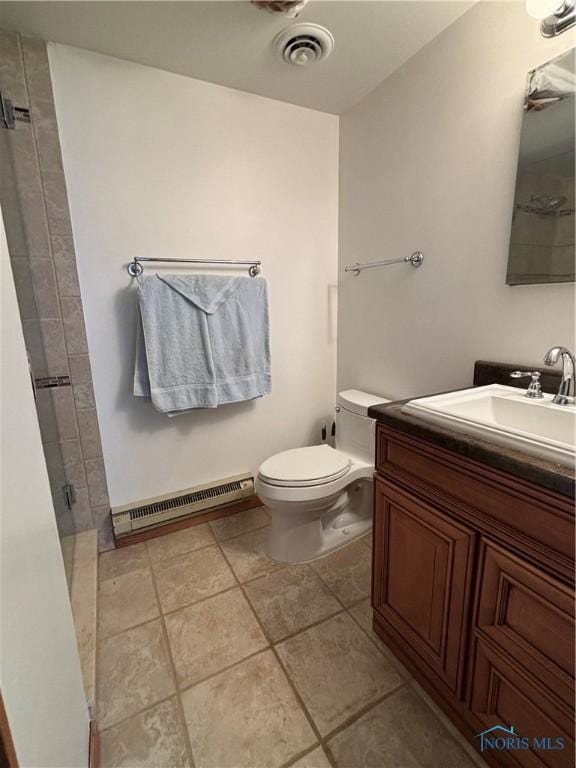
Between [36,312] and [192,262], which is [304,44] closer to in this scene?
[192,262]

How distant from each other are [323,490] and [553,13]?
1708mm

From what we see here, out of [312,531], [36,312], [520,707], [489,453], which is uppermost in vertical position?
A: [36,312]

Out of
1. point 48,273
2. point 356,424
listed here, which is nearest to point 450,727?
point 356,424

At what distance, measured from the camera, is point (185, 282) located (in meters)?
1.68

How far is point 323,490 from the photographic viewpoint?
1.53 meters

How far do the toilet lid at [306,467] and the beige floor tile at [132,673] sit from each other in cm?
70

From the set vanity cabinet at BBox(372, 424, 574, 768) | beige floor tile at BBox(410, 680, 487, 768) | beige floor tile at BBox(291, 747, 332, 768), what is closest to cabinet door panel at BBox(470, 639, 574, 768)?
vanity cabinet at BBox(372, 424, 574, 768)

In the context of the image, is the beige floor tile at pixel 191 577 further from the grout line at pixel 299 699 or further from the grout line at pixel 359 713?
the grout line at pixel 359 713

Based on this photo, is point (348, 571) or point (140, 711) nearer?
point (140, 711)

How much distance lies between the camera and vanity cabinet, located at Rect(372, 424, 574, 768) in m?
0.69

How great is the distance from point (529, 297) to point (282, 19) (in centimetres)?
132

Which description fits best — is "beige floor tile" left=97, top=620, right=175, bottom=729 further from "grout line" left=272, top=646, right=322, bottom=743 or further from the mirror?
the mirror

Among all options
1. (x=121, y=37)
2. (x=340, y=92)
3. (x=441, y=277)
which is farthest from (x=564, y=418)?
(x=121, y=37)

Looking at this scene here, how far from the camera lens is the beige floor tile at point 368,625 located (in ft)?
3.81
